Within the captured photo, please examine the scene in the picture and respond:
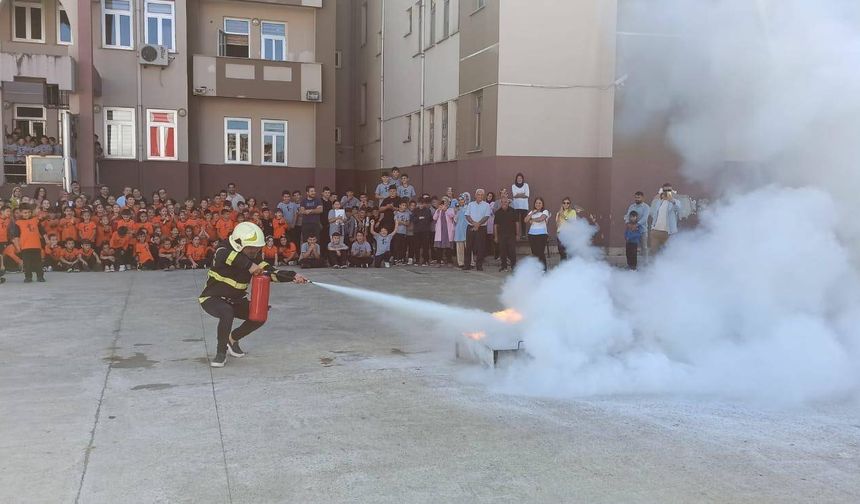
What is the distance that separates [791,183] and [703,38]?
1452mm

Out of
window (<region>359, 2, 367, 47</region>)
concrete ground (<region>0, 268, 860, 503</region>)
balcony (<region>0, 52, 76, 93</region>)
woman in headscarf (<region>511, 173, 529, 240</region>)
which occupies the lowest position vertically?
concrete ground (<region>0, 268, 860, 503</region>)

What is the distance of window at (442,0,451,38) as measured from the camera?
70.3 feet

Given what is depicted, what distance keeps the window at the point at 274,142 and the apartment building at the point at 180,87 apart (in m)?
0.04

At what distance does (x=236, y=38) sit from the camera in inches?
978

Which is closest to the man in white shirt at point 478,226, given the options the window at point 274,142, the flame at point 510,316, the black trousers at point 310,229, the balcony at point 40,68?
the black trousers at point 310,229

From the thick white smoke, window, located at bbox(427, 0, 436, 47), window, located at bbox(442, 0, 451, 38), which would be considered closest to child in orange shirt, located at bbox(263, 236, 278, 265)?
window, located at bbox(442, 0, 451, 38)

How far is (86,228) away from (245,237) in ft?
32.7

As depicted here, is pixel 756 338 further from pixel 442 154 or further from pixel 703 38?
pixel 442 154

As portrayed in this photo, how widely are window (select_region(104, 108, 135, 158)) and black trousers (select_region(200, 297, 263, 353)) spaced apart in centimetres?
1754

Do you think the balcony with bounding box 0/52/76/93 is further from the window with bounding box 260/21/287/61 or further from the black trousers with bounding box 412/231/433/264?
the black trousers with bounding box 412/231/433/264

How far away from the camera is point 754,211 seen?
642 centimetres

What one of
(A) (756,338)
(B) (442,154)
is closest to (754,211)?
(A) (756,338)

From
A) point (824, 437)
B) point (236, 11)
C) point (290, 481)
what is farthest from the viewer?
point (236, 11)

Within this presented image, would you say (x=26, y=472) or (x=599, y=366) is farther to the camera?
Result: (x=599, y=366)
